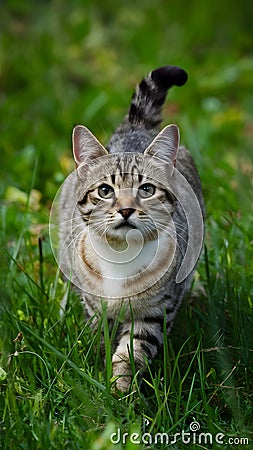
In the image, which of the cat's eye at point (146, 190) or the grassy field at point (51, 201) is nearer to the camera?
the grassy field at point (51, 201)

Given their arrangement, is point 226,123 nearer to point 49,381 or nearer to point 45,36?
point 45,36

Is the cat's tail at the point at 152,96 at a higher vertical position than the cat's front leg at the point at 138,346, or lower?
higher

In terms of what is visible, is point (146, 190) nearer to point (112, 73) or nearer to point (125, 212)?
point (125, 212)

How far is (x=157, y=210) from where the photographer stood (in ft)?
10.3

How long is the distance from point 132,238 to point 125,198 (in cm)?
16

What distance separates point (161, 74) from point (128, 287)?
3.55 feet

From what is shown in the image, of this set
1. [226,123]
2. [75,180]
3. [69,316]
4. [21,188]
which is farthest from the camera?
[226,123]

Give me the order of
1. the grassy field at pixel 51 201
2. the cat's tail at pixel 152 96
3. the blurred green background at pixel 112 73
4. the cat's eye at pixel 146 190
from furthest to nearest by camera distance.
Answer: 1. the blurred green background at pixel 112 73
2. the cat's tail at pixel 152 96
3. the cat's eye at pixel 146 190
4. the grassy field at pixel 51 201

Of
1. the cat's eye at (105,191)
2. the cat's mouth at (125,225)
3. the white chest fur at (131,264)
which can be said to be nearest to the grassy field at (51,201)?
the white chest fur at (131,264)

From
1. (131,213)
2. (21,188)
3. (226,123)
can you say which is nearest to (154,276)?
(131,213)

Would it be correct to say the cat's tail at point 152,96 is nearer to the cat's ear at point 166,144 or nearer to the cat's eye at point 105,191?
the cat's ear at point 166,144

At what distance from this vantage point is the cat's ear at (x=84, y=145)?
10.3 feet

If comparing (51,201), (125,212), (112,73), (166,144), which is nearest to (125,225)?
(125,212)

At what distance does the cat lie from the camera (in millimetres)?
3090
